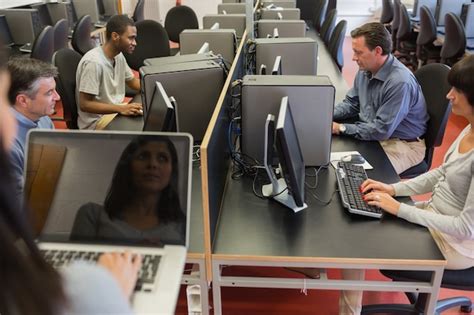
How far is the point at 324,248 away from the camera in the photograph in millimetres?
1383

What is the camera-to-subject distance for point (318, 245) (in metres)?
1.40

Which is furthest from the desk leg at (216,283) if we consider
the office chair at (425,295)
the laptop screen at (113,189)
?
the office chair at (425,295)

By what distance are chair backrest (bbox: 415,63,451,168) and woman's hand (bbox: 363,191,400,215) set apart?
86 centimetres

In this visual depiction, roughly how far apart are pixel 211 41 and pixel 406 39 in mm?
3984

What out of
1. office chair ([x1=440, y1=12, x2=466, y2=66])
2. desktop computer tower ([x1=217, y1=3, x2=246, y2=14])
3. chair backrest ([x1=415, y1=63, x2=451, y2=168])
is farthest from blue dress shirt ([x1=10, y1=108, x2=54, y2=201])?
office chair ([x1=440, y1=12, x2=466, y2=66])

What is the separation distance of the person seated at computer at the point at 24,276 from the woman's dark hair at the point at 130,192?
287mm

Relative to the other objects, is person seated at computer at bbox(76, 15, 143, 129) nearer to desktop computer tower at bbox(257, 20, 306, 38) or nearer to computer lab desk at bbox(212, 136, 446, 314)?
desktop computer tower at bbox(257, 20, 306, 38)

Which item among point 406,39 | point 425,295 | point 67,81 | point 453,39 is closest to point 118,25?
point 67,81

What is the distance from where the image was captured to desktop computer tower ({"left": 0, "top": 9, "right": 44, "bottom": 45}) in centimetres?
428

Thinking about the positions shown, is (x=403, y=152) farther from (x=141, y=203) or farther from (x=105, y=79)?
(x=105, y=79)

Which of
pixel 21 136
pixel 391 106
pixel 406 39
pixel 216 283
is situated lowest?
pixel 406 39

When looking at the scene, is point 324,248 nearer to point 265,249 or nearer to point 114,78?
point 265,249

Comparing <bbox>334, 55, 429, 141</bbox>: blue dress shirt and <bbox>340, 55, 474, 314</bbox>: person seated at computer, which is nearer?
<bbox>340, 55, 474, 314</bbox>: person seated at computer

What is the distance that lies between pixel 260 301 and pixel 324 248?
2.53 feet
